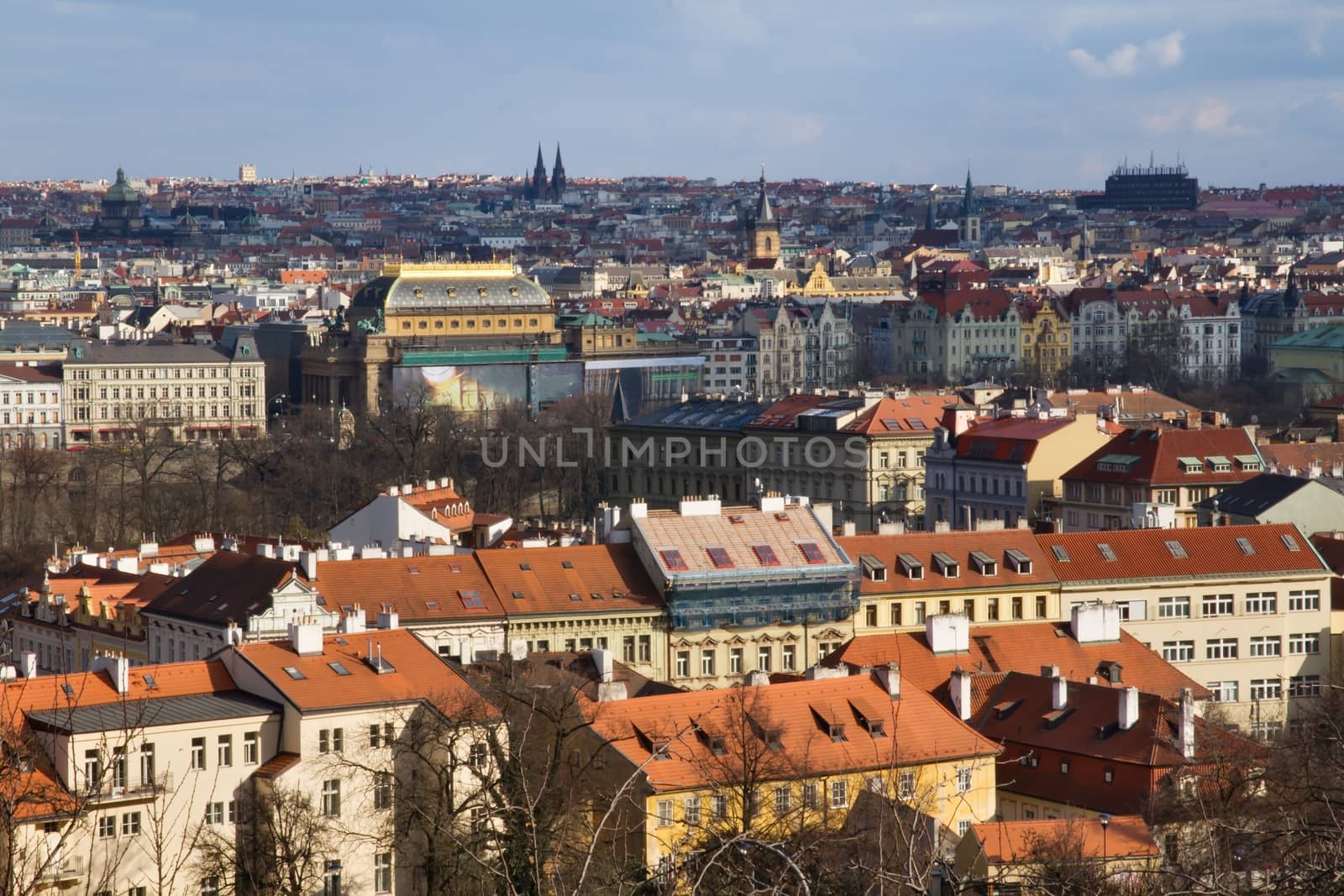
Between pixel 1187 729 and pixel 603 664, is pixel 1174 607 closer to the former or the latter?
pixel 603 664

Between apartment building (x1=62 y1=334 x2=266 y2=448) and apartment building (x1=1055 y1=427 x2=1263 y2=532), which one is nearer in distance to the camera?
apartment building (x1=1055 y1=427 x2=1263 y2=532)

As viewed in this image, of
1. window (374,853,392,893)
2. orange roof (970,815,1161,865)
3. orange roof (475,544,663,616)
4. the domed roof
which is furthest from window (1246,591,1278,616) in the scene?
the domed roof

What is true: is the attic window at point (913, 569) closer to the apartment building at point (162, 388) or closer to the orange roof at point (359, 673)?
the orange roof at point (359, 673)

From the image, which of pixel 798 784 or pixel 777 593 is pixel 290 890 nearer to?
pixel 798 784

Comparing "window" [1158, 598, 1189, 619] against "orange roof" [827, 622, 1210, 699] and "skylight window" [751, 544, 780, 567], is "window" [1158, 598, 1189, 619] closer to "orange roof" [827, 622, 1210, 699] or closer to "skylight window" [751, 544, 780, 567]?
"orange roof" [827, 622, 1210, 699]

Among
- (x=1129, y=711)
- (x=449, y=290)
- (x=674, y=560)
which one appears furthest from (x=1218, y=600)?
(x=449, y=290)

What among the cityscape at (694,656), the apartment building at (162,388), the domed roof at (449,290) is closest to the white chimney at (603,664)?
the cityscape at (694,656)
